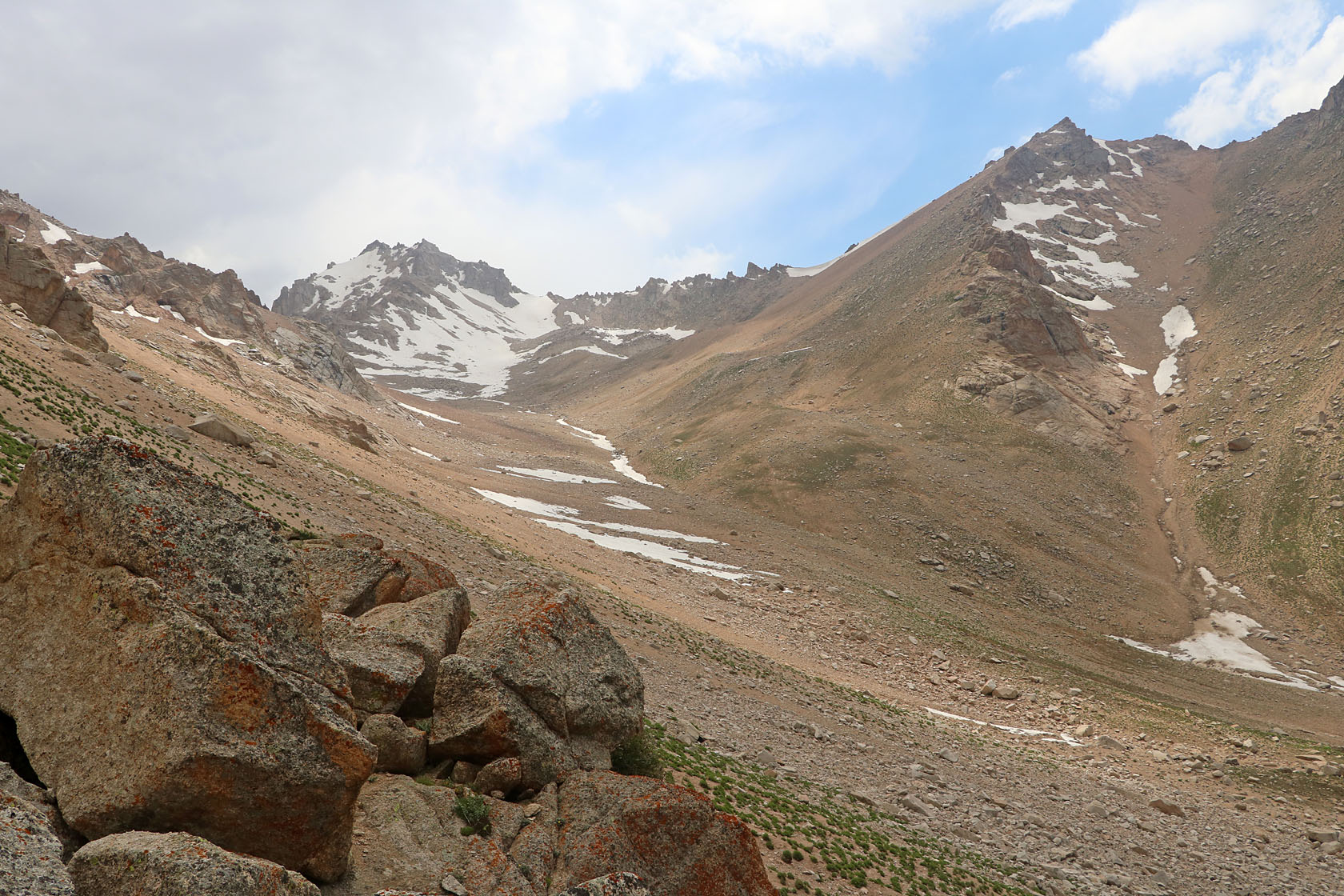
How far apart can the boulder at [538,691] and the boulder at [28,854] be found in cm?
579

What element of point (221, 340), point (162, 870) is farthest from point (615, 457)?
point (162, 870)

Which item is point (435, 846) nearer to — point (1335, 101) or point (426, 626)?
point (426, 626)

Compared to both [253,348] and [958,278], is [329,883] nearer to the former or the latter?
[253,348]

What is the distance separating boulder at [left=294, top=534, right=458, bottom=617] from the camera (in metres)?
13.9

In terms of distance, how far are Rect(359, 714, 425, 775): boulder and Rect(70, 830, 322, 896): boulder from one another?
434 cm

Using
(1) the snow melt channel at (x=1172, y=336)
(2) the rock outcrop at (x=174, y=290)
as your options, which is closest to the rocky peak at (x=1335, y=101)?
(1) the snow melt channel at (x=1172, y=336)

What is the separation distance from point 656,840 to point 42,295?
49207 mm

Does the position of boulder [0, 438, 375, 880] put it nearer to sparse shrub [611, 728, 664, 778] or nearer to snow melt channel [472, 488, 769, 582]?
sparse shrub [611, 728, 664, 778]

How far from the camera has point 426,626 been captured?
1284 cm

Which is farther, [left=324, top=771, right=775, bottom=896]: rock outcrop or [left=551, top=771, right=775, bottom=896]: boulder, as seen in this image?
[left=551, top=771, right=775, bottom=896]: boulder

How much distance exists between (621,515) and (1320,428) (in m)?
70.2

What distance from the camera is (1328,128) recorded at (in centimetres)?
12619

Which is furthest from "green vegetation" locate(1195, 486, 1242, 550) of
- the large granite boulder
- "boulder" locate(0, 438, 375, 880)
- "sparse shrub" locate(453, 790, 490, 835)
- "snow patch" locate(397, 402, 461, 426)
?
"snow patch" locate(397, 402, 461, 426)

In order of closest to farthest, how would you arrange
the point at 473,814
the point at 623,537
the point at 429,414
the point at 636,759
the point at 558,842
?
the point at 473,814 < the point at 558,842 < the point at 636,759 < the point at 623,537 < the point at 429,414
